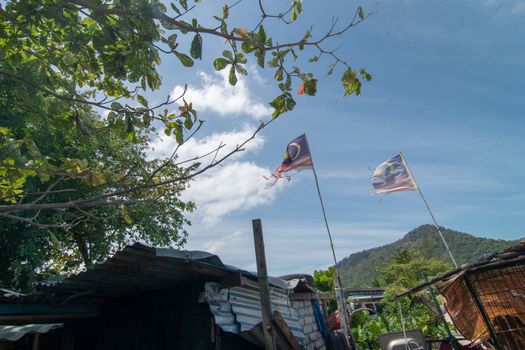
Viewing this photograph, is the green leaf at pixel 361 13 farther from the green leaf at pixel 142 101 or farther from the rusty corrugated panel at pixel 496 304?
the rusty corrugated panel at pixel 496 304

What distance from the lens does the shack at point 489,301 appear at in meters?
7.07

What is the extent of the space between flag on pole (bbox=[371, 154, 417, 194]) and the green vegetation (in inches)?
130

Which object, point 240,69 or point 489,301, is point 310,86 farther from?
point 489,301

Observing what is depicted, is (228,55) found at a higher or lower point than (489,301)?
higher

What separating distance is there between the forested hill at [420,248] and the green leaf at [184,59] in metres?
63.4

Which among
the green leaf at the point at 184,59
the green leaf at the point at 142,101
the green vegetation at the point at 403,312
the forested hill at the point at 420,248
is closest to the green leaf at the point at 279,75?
the green leaf at the point at 184,59

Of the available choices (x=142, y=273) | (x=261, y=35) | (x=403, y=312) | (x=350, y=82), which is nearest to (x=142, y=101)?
(x=261, y=35)

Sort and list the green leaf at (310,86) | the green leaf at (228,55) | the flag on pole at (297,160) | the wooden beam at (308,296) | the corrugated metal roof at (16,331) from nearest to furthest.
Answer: the green leaf at (228,55) → the green leaf at (310,86) → the corrugated metal roof at (16,331) → the wooden beam at (308,296) → the flag on pole at (297,160)

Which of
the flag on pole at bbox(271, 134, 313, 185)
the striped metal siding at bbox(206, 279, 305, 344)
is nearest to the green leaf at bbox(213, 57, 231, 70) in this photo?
the striped metal siding at bbox(206, 279, 305, 344)

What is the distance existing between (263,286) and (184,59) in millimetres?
3062

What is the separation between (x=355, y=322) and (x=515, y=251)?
10762 millimetres

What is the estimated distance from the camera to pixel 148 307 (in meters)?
→ 6.66

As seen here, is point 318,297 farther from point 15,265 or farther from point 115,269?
point 15,265

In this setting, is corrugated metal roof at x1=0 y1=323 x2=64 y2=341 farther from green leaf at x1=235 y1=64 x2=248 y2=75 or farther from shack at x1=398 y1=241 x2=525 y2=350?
shack at x1=398 y1=241 x2=525 y2=350
